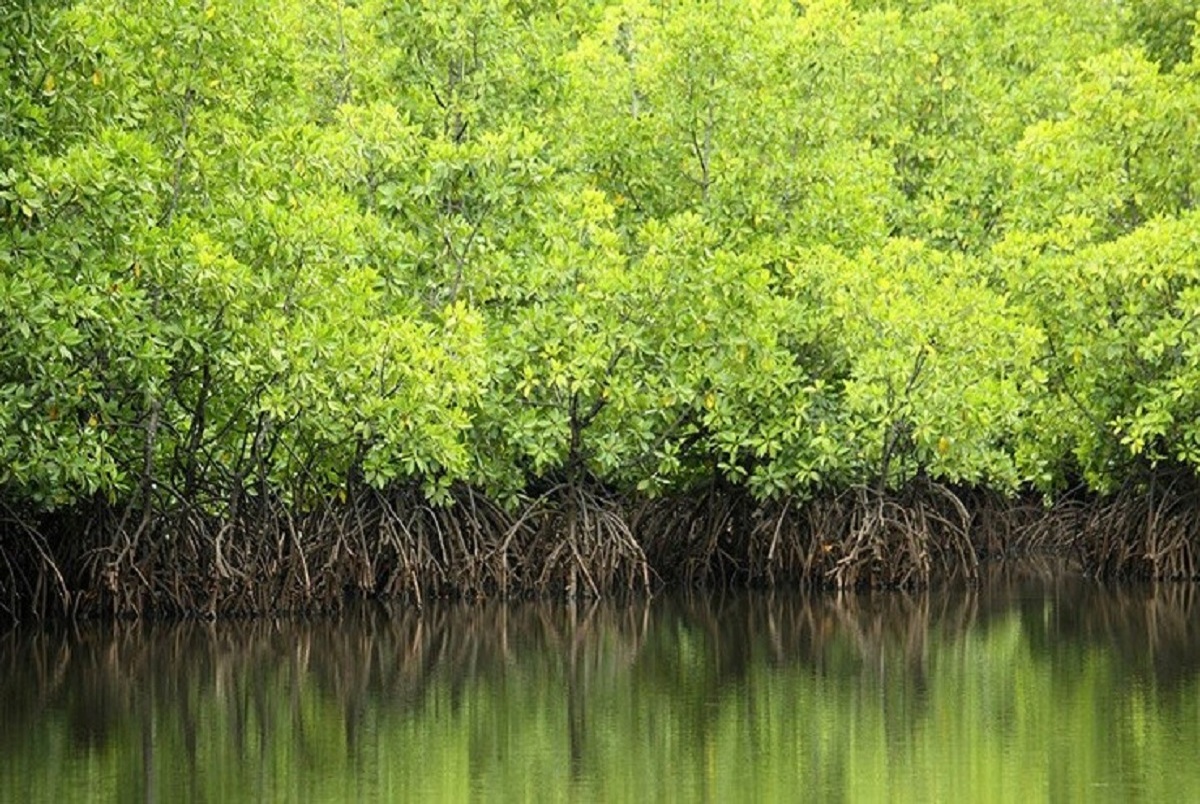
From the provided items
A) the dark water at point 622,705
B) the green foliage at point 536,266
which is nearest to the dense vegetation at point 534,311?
the green foliage at point 536,266

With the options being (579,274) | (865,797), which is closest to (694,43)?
(579,274)

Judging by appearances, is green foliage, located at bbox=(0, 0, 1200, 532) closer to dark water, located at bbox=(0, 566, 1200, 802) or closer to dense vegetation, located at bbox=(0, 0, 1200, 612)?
dense vegetation, located at bbox=(0, 0, 1200, 612)

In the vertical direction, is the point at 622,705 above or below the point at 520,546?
below

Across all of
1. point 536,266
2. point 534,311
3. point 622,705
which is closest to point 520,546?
point 534,311

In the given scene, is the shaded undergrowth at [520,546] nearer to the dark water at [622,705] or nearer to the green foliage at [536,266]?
the green foliage at [536,266]

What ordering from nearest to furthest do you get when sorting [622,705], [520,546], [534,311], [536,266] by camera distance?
[622,705], [534,311], [536,266], [520,546]

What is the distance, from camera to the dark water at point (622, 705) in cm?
1022

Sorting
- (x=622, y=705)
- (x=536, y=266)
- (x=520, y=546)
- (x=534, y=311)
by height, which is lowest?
(x=622, y=705)

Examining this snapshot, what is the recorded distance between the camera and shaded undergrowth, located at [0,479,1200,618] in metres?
17.7

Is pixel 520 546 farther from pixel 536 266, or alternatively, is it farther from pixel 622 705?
pixel 622 705

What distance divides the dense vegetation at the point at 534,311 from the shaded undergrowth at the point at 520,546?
43mm

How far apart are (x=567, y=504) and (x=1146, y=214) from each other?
6271 mm

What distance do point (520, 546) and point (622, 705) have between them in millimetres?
7528

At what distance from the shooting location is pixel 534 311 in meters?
19.4
